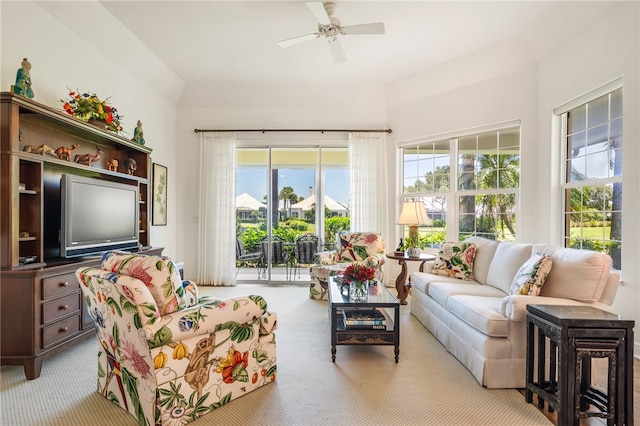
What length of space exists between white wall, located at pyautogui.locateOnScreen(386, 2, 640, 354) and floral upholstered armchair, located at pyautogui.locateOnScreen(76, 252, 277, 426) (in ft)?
10.9

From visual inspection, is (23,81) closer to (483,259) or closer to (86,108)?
(86,108)

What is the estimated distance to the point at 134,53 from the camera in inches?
162

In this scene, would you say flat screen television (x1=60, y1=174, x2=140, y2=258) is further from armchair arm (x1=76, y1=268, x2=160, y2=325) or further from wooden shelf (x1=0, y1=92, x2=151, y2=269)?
armchair arm (x1=76, y1=268, x2=160, y2=325)

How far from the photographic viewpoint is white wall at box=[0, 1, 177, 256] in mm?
2783

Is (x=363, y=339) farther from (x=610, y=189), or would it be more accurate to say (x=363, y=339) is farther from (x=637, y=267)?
(x=610, y=189)

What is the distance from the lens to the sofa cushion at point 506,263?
3.01 metres

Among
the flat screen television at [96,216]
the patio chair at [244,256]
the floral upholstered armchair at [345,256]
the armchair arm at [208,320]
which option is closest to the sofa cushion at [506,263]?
the floral upholstered armchair at [345,256]

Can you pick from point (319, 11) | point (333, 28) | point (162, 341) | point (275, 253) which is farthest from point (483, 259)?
point (275, 253)

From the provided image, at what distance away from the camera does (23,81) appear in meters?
2.53

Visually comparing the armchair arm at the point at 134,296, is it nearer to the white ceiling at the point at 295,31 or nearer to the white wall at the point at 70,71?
the white wall at the point at 70,71

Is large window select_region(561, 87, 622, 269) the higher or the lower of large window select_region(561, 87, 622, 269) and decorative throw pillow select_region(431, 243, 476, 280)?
the higher

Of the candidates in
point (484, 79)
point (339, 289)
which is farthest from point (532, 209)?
point (339, 289)

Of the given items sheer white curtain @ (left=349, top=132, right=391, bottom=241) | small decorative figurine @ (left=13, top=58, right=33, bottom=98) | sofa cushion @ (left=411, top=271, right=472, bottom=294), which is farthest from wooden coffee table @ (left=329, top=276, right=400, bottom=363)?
small decorative figurine @ (left=13, top=58, right=33, bottom=98)

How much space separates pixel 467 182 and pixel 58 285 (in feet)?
16.3
